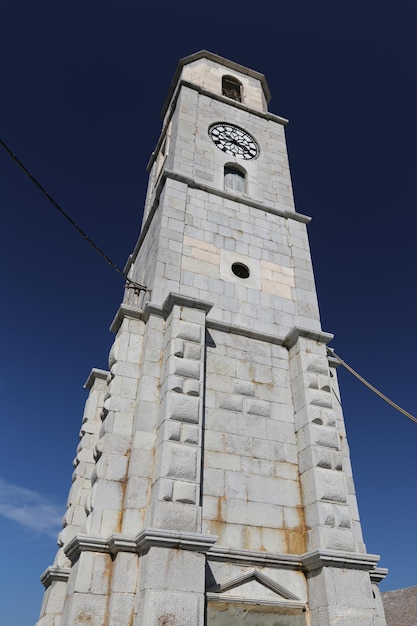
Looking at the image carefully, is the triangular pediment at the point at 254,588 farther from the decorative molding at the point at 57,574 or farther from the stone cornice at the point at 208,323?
the stone cornice at the point at 208,323

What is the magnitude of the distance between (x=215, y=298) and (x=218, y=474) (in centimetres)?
424

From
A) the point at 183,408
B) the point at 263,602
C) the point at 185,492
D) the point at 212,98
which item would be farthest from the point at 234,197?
the point at 263,602

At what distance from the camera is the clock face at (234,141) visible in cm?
1625

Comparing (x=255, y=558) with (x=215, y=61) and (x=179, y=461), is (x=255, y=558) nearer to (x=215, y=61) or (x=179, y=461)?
(x=179, y=461)

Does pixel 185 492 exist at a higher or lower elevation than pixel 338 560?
higher

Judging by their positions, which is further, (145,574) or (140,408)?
(140,408)

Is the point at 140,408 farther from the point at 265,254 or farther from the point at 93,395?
the point at 265,254

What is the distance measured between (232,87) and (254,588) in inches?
797

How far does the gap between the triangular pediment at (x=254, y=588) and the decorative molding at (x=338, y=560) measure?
2.14ft

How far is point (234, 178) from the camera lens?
15.7 m

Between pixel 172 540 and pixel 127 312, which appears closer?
pixel 172 540

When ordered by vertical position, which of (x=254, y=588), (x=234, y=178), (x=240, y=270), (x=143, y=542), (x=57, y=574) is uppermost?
(x=234, y=178)

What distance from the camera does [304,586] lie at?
8406 mm

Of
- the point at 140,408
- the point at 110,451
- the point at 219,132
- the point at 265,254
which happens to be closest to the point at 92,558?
the point at 110,451
